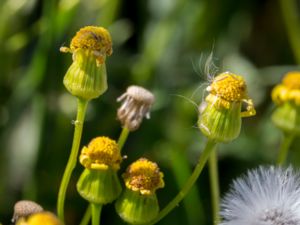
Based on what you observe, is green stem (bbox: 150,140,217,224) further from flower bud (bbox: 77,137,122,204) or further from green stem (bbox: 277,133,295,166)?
green stem (bbox: 277,133,295,166)

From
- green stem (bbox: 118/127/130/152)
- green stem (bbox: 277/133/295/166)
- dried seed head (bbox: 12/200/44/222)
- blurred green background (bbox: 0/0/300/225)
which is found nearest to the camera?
dried seed head (bbox: 12/200/44/222)

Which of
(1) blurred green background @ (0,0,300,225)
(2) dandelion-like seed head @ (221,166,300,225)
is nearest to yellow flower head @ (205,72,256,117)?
(2) dandelion-like seed head @ (221,166,300,225)

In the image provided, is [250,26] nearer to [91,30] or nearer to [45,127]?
[45,127]

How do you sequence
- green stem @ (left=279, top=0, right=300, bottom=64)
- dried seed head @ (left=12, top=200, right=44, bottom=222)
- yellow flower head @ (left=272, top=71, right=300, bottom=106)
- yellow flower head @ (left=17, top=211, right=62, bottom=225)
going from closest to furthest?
1. yellow flower head @ (left=17, top=211, right=62, bottom=225)
2. dried seed head @ (left=12, top=200, right=44, bottom=222)
3. yellow flower head @ (left=272, top=71, right=300, bottom=106)
4. green stem @ (left=279, top=0, right=300, bottom=64)

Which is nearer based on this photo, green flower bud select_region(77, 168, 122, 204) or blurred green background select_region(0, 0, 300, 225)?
green flower bud select_region(77, 168, 122, 204)

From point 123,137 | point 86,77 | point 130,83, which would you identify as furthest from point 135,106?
point 130,83

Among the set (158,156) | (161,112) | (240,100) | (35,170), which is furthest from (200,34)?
(240,100)
